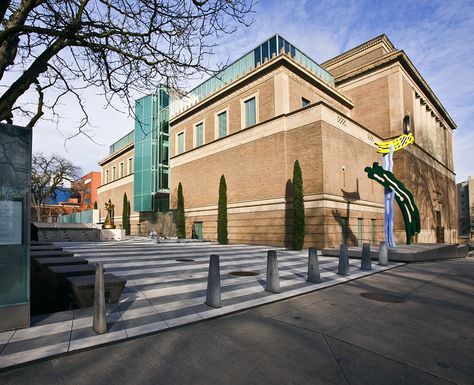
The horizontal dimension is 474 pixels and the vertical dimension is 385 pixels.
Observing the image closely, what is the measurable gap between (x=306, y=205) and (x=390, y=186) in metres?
5.16

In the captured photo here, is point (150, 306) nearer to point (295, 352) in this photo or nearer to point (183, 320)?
point (183, 320)

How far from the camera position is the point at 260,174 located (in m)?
22.8

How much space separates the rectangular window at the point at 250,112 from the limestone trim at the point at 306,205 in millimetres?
6734

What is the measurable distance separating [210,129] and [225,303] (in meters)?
24.5

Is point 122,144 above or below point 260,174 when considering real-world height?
above

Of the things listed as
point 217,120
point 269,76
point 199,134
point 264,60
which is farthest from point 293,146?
point 199,134

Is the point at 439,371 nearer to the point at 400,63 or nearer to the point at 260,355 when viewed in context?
the point at 260,355

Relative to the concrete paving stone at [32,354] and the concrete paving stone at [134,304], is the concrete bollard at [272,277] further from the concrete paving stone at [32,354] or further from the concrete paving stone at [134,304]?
the concrete paving stone at [32,354]

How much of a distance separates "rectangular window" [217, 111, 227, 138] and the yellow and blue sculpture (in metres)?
14.0

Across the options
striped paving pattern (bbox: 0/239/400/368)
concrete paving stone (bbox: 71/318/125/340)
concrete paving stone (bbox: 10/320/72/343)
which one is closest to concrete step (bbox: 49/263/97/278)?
striped paving pattern (bbox: 0/239/400/368)

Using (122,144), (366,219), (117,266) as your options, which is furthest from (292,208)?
(122,144)

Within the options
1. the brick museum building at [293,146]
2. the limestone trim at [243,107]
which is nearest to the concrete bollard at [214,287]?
the brick museum building at [293,146]

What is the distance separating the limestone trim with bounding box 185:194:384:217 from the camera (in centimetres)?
1902

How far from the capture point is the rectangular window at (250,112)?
2450 cm
